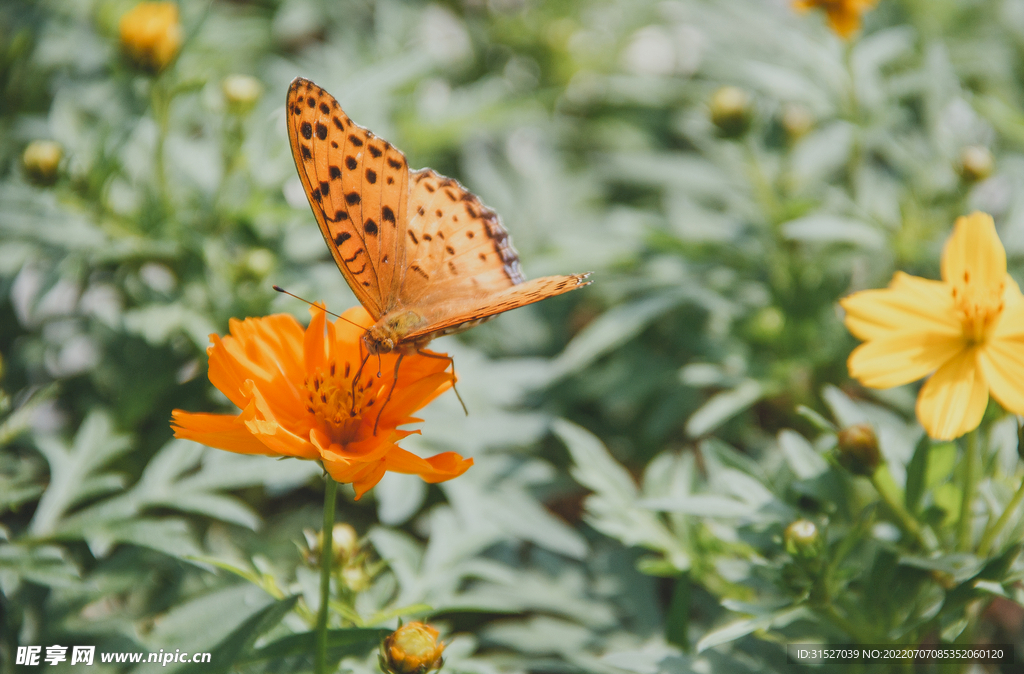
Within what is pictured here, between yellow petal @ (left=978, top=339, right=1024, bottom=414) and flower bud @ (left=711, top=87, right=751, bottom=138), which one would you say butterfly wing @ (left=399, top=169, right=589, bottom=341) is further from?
flower bud @ (left=711, top=87, right=751, bottom=138)

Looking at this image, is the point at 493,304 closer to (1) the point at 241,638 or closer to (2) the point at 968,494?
(1) the point at 241,638

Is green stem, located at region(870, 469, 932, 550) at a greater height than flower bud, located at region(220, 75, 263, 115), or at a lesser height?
lesser

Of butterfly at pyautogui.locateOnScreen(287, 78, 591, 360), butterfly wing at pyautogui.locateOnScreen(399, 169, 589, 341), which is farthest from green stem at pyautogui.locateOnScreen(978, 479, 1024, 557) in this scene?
butterfly wing at pyautogui.locateOnScreen(399, 169, 589, 341)

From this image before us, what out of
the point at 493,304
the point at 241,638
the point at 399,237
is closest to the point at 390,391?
the point at 493,304

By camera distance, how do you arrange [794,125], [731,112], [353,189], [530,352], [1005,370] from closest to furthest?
1. [1005,370]
2. [353,189]
3. [731,112]
4. [794,125]
5. [530,352]

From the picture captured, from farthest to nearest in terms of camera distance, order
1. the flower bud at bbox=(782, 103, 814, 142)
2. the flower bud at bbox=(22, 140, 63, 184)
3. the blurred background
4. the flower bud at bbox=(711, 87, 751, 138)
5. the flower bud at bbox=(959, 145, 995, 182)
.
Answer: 1. the flower bud at bbox=(782, 103, 814, 142)
2. the flower bud at bbox=(711, 87, 751, 138)
3. the flower bud at bbox=(959, 145, 995, 182)
4. the flower bud at bbox=(22, 140, 63, 184)
5. the blurred background

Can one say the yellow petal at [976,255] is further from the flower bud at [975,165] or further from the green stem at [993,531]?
the flower bud at [975,165]

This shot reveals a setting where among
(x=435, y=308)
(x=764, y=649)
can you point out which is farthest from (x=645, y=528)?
(x=435, y=308)
